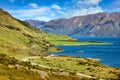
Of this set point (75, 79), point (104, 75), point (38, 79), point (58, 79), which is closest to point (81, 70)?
point (104, 75)

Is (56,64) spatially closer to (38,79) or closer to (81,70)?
(81,70)

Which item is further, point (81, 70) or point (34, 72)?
point (81, 70)

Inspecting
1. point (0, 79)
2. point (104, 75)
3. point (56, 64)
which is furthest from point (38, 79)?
point (56, 64)

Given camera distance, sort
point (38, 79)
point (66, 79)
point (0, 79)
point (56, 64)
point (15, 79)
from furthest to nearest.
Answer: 1. point (56, 64)
2. point (66, 79)
3. point (38, 79)
4. point (15, 79)
5. point (0, 79)

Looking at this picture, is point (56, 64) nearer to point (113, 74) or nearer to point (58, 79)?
point (113, 74)

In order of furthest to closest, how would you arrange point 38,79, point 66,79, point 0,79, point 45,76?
point 66,79
point 45,76
point 38,79
point 0,79

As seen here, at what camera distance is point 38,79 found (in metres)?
78.8

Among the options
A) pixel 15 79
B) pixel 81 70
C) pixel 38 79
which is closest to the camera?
pixel 15 79

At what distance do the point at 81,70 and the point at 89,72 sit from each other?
21.5 ft

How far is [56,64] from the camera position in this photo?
155 m

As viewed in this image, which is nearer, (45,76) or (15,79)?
(15,79)

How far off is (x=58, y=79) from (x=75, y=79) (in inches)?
490

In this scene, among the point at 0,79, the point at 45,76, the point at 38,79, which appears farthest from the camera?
the point at 45,76

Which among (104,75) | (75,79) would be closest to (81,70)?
(104,75)
